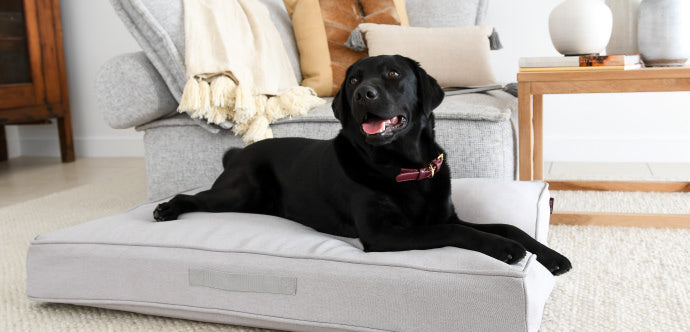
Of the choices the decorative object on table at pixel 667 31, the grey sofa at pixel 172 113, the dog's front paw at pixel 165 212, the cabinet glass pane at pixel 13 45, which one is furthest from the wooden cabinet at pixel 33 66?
the decorative object on table at pixel 667 31

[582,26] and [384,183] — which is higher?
[582,26]

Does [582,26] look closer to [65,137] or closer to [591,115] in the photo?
[591,115]

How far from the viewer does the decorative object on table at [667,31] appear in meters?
2.35

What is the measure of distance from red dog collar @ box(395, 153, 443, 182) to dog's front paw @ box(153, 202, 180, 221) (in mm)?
637


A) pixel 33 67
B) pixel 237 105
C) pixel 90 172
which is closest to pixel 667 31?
pixel 237 105

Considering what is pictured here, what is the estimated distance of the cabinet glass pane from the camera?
Answer: 4043mm

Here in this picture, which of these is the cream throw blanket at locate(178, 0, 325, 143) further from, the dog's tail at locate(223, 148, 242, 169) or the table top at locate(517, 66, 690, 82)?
the table top at locate(517, 66, 690, 82)

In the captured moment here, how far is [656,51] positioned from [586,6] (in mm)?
279

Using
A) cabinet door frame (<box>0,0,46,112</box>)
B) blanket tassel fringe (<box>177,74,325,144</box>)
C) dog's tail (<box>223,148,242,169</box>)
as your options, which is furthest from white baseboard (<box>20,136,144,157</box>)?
dog's tail (<box>223,148,242,169</box>)

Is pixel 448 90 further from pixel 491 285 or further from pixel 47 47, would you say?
pixel 47 47

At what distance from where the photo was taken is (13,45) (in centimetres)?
411

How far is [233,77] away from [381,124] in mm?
985

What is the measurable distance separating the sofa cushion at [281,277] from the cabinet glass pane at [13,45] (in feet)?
8.83

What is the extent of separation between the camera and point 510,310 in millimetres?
1317
